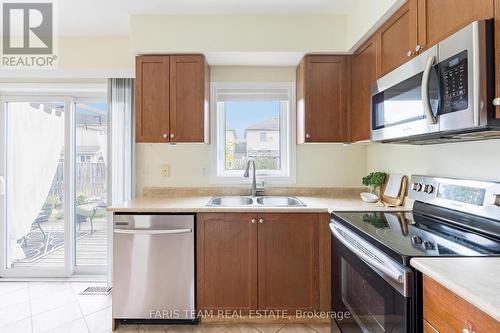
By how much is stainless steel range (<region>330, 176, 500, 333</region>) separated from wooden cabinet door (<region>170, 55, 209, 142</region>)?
4.29 ft

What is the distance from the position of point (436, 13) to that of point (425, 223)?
1.03m

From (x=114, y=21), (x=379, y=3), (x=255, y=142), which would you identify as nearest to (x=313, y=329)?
(x=255, y=142)

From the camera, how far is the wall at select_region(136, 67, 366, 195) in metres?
2.69

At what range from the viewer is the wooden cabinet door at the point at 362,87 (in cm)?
201

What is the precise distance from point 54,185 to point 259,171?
2071 mm

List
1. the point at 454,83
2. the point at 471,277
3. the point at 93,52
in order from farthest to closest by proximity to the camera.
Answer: the point at 93,52, the point at 454,83, the point at 471,277

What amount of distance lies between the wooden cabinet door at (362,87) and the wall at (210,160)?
42 cm

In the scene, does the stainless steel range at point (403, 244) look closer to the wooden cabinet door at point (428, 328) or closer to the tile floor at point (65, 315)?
the wooden cabinet door at point (428, 328)

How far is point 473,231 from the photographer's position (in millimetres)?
1313

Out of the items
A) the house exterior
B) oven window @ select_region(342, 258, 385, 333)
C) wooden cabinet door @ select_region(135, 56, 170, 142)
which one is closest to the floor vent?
wooden cabinet door @ select_region(135, 56, 170, 142)

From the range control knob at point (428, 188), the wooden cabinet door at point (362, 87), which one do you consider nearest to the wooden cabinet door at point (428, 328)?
the range control knob at point (428, 188)

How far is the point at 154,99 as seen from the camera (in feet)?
7.70

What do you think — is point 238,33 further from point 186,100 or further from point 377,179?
point 377,179

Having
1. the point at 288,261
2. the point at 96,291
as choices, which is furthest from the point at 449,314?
the point at 96,291
